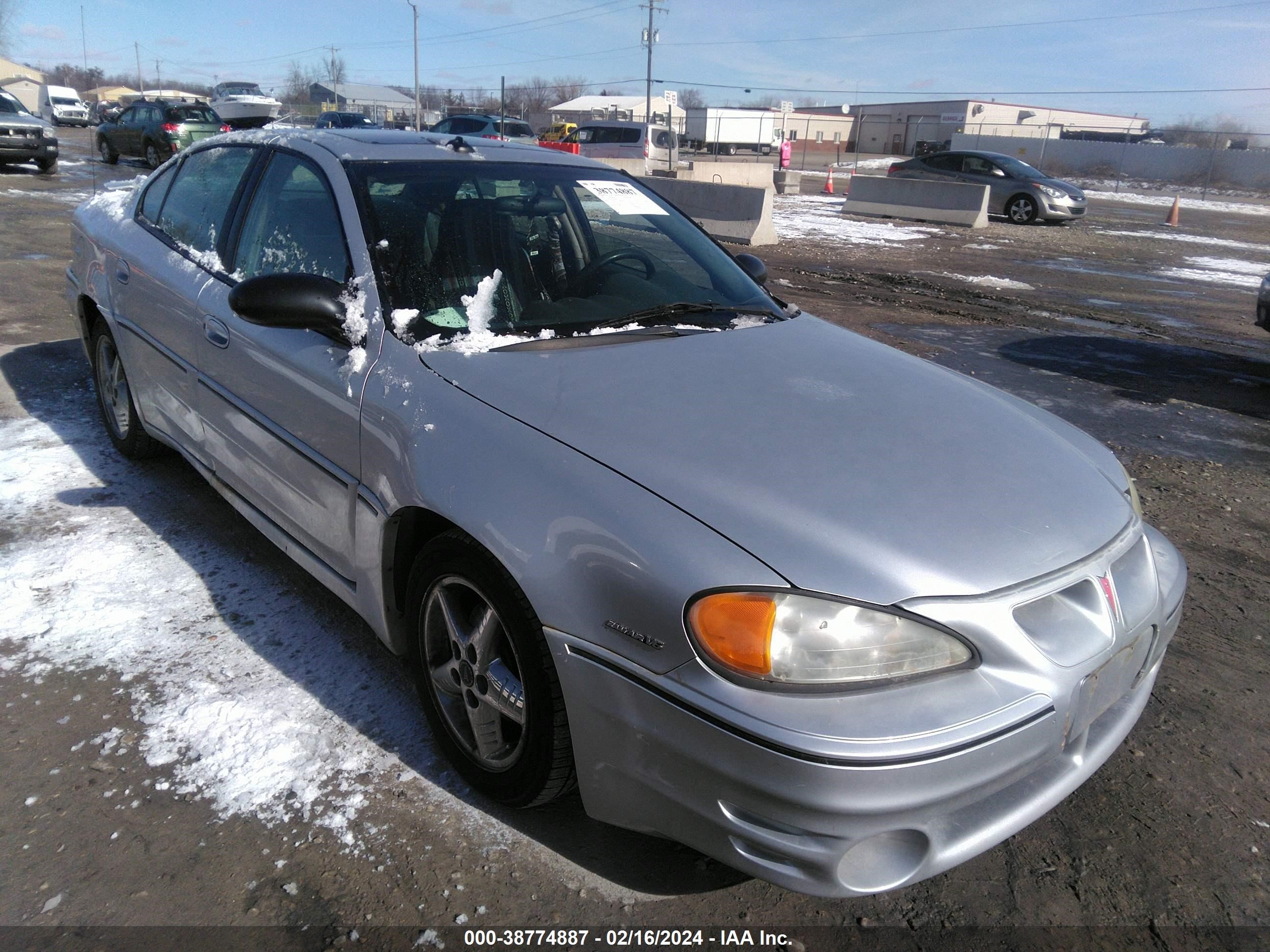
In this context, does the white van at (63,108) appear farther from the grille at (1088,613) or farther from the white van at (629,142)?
the grille at (1088,613)

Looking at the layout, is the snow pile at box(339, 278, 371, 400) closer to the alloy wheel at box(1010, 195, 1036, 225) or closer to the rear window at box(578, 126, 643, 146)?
the alloy wheel at box(1010, 195, 1036, 225)

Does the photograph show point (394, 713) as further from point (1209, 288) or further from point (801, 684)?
point (1209, 288)

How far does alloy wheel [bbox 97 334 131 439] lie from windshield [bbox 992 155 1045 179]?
64.0 feet

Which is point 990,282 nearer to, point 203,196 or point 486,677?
point 203,196

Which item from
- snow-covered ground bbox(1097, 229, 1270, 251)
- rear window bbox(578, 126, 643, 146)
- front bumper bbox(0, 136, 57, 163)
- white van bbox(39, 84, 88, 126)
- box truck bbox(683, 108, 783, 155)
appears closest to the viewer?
snow-covered ground bbox(1097, 229, 1270, 251)

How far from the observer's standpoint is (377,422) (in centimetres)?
246

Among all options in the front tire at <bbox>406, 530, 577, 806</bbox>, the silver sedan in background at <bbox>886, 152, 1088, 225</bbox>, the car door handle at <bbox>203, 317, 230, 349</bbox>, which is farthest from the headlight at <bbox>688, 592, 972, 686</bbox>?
the silver sedan in background at <bbox>886, 152, 1088, 225</bbox>

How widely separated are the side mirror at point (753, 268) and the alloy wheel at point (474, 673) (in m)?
1.95

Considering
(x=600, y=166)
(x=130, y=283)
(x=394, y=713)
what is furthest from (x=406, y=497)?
(x=130, y=283)

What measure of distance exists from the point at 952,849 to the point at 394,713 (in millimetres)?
1714

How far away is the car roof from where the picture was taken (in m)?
3.12

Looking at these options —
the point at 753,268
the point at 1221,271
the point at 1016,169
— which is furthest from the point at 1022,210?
the point at 753,268

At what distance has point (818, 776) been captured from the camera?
5.56 feet

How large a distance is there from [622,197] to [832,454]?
179cm
